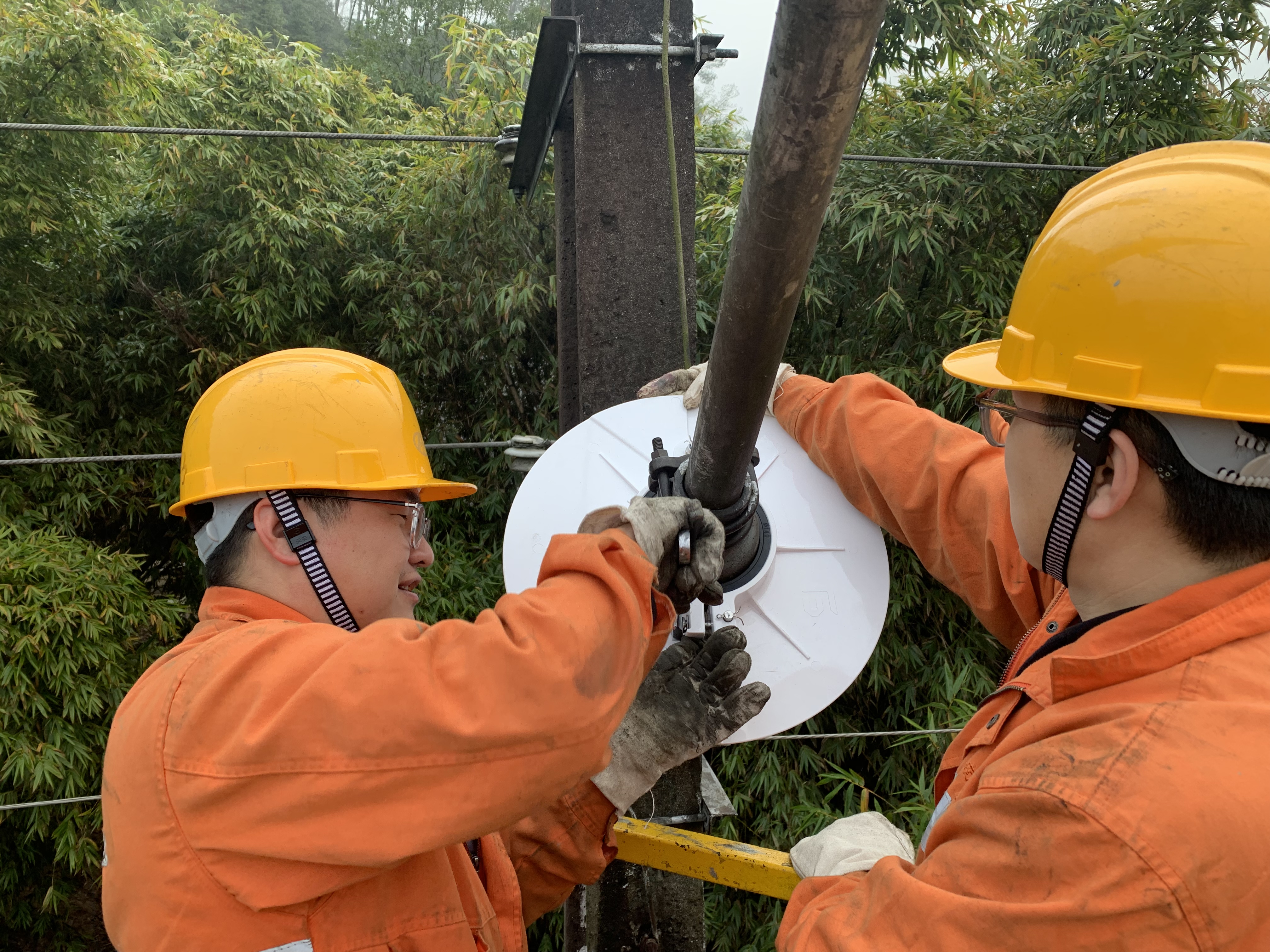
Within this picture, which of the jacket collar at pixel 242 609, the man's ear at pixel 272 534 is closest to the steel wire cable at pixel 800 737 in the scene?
the jacket collar at pixel 242 609

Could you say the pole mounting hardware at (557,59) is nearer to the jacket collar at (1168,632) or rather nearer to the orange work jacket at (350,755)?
the orange work jacket at (350,755)

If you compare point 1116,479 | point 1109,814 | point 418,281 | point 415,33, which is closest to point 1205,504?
point 1116,479

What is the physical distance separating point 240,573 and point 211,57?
519 cm

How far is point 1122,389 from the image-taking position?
1105 mm

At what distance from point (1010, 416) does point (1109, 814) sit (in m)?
0.63

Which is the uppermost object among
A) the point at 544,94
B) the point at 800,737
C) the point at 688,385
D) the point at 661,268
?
the point at 544,94

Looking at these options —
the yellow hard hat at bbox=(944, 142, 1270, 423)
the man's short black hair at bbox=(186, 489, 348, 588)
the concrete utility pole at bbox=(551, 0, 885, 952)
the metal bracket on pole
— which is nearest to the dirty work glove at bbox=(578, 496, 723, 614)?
the concrete utility pole at bbox=(551, 0, 885, 952)

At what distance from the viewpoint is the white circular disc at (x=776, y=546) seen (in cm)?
195

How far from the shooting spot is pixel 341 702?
108cm

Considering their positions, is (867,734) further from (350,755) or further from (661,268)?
(350,755)

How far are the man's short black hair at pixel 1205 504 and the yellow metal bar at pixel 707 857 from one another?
100cm

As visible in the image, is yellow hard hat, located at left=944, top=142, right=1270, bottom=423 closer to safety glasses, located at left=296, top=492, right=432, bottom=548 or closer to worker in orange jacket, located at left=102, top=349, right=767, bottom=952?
worker in orange jacket, located at left=102, top=349, right=767, bottom=952

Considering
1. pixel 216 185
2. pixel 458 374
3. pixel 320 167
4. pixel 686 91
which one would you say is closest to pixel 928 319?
pixel 686 91

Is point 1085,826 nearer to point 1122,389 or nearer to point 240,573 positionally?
point 1122,389
